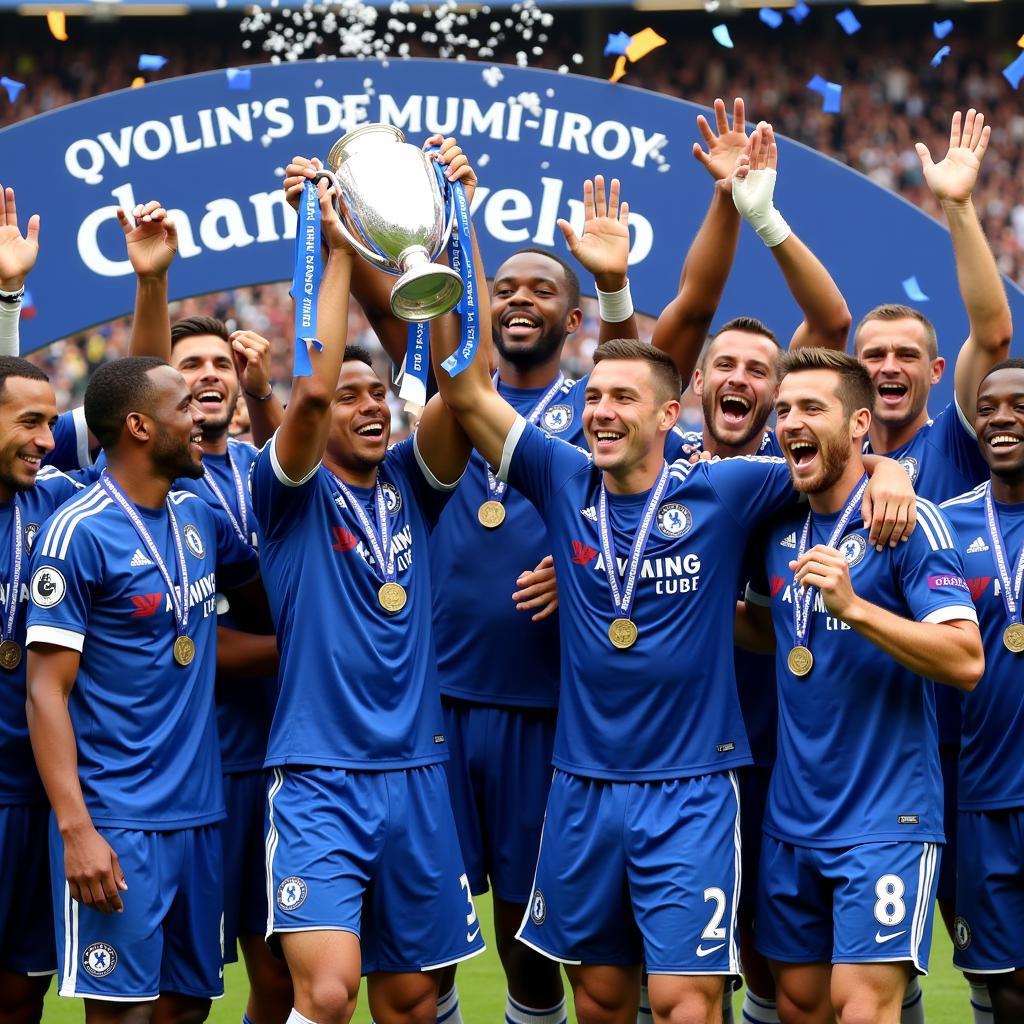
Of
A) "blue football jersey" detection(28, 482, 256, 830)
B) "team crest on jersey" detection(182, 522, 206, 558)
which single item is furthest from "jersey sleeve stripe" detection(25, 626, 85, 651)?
"team crest on jersey" detection(182, 522, 206, 558)

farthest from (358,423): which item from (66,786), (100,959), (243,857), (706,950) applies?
(706,950)

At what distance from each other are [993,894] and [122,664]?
7.80 ft

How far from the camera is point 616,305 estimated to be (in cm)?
512

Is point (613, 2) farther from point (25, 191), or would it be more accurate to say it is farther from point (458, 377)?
point (458, 377)

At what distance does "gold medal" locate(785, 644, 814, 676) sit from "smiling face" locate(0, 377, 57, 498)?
2.01 metres

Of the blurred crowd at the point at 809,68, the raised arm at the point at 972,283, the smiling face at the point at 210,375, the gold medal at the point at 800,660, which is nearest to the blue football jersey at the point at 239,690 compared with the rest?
the smiling face at the point at 210,375

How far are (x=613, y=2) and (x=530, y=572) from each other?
12.8 meters

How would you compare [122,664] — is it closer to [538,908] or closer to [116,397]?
[116,397]

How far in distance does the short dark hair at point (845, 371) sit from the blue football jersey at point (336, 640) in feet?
3.79

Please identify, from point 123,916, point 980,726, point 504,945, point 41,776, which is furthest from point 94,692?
point 980,726

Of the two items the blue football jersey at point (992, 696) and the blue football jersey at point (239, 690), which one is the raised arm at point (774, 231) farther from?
the blue football jersey at point (239, 690)

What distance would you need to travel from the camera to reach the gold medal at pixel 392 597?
175 inches

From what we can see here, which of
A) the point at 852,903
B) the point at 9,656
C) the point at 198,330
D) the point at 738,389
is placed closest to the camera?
the point at 852,903

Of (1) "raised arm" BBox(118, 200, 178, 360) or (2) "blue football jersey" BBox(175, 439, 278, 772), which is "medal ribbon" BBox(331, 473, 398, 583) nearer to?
(2) "blue football jersey" BBox(175, 439, 278, 772)
